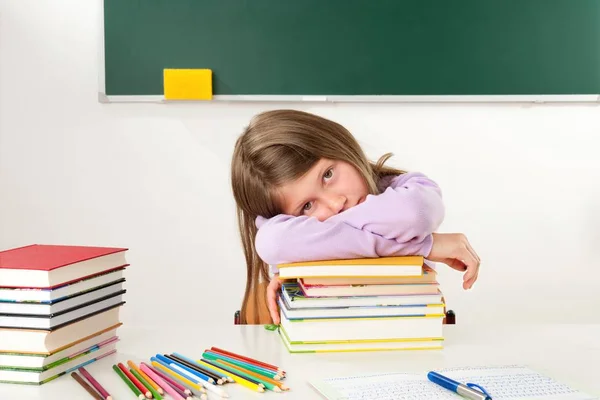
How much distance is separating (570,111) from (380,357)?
1.92 meters

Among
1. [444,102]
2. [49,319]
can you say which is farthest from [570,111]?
[49,319]

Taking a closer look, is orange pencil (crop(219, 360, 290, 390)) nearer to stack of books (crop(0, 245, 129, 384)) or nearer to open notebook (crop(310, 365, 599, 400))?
open notebook (crop(310, 365, 599, 400))

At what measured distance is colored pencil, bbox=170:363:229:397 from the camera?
82 cm

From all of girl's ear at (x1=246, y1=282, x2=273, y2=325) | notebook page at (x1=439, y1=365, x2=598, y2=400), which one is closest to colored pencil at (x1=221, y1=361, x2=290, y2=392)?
notebook page at (x1=439, y1=365, x2=598, y2=400)

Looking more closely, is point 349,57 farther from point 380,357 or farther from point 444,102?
point 380,357

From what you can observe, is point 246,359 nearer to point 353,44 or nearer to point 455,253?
point 455,253

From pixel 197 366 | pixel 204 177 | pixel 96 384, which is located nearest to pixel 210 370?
pixel 197 366

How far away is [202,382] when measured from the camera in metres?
0.85

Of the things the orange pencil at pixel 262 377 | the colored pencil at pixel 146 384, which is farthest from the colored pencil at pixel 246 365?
the colored pencil at pixel 146 384

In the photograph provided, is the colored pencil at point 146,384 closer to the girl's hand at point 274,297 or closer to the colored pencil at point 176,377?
the colored pencil at point 176,377

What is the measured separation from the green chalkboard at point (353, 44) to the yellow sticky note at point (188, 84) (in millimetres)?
37

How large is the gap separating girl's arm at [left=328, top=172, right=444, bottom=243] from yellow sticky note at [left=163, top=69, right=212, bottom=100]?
1.49 m

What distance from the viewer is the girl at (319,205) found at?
3.51ft

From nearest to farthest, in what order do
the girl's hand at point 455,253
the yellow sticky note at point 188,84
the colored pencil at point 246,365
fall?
the colored pencil at point 246,365, the girl's hand at point 455,253, the yellow sticky note at point 188,84
